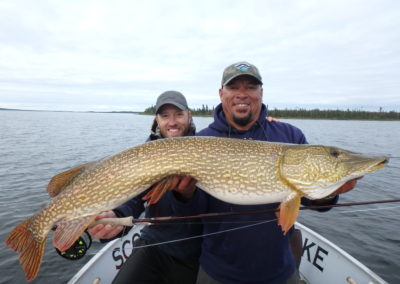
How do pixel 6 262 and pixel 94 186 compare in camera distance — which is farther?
pixel 6 262

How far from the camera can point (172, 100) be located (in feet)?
9.82

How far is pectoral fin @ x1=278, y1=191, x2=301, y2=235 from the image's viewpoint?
6.37 feet

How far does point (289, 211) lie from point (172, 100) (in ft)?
5.89

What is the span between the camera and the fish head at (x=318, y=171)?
212cm

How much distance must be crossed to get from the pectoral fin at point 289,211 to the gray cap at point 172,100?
5.29ft

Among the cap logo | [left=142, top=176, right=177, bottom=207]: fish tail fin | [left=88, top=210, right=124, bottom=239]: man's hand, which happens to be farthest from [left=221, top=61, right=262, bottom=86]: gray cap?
[left=88, top=210, right=124, bottom=239]: man's hand

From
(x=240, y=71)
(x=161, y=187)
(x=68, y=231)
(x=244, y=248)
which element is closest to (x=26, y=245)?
(x=68, y=231)

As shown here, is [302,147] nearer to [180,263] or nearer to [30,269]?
[180,263]

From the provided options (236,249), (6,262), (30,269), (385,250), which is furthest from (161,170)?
(385,250)

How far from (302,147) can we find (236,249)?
1073 millimetres

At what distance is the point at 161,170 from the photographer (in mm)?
2086

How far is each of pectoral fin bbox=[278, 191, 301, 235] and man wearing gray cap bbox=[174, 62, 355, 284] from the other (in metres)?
0.21

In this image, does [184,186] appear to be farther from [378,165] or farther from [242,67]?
[378,165]

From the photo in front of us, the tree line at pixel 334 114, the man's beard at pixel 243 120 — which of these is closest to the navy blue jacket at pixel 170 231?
the man's beard at pixel 243 120
